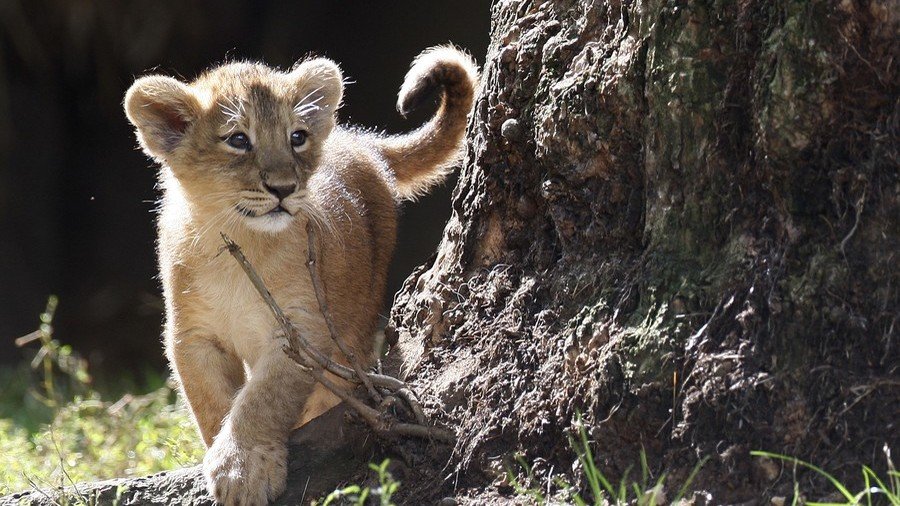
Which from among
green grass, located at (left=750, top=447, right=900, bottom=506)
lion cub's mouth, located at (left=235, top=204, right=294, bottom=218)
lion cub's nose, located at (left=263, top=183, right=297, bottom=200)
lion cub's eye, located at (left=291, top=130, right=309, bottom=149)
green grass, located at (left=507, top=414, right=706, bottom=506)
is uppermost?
lion cub's eye, located at (left=291, top=130, right=309, bottom=149)

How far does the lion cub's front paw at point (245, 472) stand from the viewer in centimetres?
332

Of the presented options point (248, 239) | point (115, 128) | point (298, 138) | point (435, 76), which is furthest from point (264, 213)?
point (115, 128)

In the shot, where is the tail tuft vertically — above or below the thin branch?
above

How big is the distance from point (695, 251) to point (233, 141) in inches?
71.4

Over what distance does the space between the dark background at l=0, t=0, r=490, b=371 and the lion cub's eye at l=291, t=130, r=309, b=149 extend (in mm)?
Answer: 4266

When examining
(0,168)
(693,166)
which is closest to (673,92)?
(693,166)

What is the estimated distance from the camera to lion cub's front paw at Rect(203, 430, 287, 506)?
10.9 feet

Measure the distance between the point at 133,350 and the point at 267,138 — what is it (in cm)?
567

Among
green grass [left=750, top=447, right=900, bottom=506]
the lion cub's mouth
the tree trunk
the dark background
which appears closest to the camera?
green grass [left=750, top=447, right=900, bottom=506]

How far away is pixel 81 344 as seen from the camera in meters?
8.98

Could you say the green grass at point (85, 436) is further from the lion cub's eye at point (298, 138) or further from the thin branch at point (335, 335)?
the lion cub's eye at point (298, 138)

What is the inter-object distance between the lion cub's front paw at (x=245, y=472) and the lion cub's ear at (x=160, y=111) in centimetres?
116

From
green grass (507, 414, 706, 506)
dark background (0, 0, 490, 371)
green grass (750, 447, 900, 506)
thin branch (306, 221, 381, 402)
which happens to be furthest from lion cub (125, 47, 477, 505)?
dark background (0, 0, 490, 371)

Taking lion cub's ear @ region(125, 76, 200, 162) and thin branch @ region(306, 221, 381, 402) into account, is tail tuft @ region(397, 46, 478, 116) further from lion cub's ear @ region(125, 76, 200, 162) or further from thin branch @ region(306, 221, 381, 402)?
thin branch @ region(306, 221, 381, 402)
